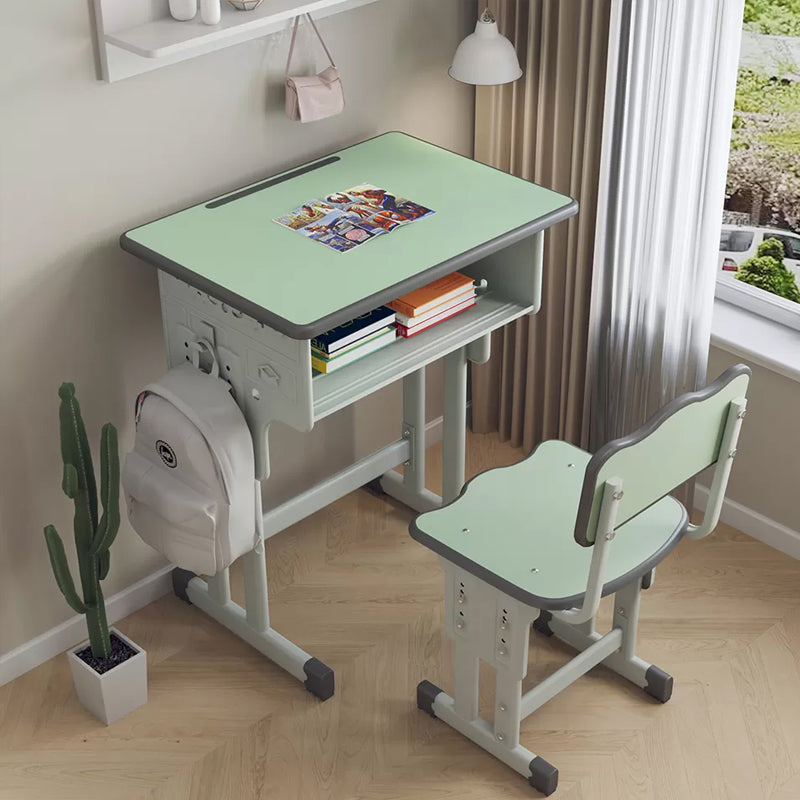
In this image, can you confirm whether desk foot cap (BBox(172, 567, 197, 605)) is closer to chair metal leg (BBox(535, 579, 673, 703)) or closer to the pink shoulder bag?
chair metal leg (BBox(535, 579, 673, 703))

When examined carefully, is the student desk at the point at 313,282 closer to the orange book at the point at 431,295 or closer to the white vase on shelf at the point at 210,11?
the orange book at the point at 431,295

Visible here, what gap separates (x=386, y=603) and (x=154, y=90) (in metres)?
1.42

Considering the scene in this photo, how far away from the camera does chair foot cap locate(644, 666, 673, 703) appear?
118 inches

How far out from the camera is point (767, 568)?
3.45m

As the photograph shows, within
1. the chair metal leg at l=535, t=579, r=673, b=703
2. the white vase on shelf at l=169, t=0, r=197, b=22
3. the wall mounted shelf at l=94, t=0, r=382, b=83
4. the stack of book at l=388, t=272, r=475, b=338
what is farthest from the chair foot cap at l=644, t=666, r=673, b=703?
the white vase on shelf at l=169, t=0, r=197, b=22

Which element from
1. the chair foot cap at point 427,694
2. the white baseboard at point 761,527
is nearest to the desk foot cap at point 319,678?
the chair foot cap at point 427,694

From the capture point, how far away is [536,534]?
274 centimetres

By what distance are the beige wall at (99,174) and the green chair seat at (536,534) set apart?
0.86 metres

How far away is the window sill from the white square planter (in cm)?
172

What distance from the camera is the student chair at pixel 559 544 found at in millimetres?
2410

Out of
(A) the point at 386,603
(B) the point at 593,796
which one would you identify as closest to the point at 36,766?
(A) the point at 386,603

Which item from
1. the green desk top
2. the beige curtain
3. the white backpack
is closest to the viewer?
the green desk top

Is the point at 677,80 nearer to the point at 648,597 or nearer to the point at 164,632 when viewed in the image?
the point at 648,597

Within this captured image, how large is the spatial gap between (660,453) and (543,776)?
32.3 inches
